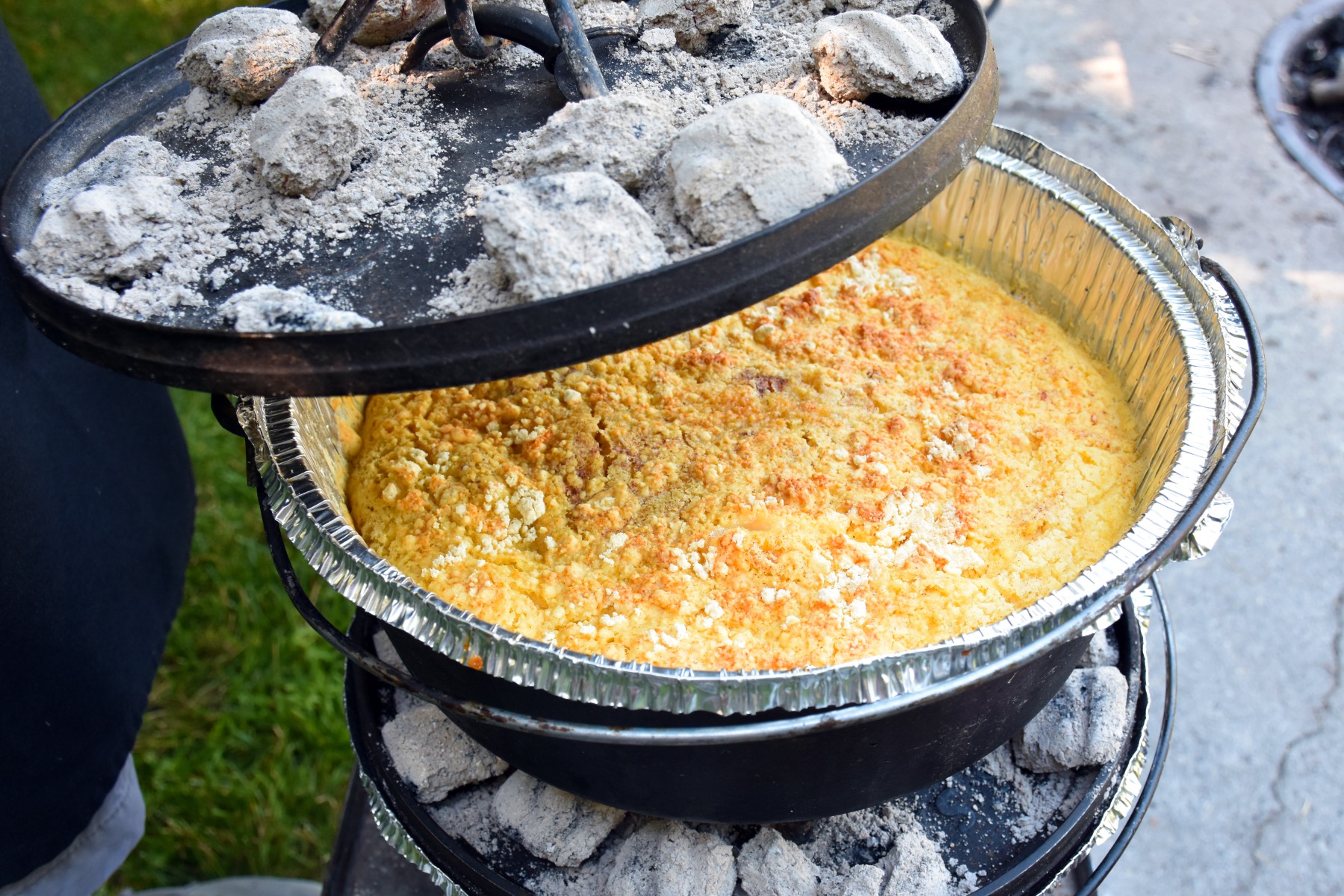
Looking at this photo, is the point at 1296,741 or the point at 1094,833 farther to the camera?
the point at 1296,741

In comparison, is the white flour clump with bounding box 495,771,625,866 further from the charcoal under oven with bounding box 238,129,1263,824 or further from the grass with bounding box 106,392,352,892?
the grass with bounding box 106,392,352,892

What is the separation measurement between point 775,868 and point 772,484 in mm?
552

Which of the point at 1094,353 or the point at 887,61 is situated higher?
the point at 887,61

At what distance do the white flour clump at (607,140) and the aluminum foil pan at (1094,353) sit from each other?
0.49m

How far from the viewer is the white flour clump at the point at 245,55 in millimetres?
1152

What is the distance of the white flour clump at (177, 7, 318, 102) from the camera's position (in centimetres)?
115

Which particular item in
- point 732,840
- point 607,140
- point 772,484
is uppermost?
point 607,140

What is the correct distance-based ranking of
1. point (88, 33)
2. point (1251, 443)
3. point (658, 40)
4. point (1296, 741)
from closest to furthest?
point (658, 40) < point (1296, 741) < point (1251, 443) < point (88, 33)

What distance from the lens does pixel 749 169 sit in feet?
3.08

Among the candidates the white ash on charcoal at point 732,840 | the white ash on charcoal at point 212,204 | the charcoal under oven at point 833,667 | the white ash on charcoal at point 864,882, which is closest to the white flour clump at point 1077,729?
the white ash on charcoal at point 732,840

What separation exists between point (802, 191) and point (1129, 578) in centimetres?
55

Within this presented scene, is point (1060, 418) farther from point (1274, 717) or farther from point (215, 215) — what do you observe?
point (1274, 717)

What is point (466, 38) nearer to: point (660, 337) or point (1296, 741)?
point (660, 337)

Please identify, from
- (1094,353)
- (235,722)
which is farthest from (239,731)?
(1094,353)
